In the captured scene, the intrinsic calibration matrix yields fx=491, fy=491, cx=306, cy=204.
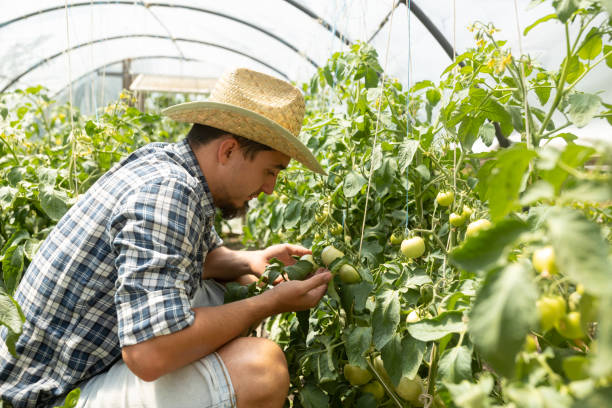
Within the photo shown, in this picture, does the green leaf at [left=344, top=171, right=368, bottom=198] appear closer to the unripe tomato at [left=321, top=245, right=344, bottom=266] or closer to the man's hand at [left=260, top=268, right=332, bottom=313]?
the unripe tomato at [left=321, top=245, right=344, bottom=266]

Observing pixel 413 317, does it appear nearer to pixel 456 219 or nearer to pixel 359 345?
pixel 359 345

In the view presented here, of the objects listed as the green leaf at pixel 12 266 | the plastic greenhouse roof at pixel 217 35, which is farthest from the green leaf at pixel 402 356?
the plastic greenhouse roof at pixel 217 35

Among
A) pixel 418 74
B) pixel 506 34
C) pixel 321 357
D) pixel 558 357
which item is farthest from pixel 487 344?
pixel 418 74

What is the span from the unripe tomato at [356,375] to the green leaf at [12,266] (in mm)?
1201

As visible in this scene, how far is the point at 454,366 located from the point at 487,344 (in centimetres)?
33

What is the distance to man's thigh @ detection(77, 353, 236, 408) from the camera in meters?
1.16

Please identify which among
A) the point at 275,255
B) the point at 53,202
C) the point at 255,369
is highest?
the point at 53,202

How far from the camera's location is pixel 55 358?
1258 mm

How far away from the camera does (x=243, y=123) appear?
4.44 feet

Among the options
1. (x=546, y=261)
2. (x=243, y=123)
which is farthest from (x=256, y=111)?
(x=546, y=261)

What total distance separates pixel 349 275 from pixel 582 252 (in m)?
0.86

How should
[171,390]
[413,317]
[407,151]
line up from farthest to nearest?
[407,151] → [171,390] → [413,317]

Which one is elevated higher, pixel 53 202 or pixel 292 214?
pixel 53 202

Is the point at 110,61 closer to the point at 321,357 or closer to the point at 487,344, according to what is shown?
the point at 321,357
